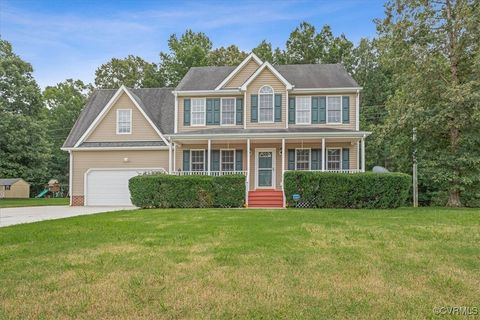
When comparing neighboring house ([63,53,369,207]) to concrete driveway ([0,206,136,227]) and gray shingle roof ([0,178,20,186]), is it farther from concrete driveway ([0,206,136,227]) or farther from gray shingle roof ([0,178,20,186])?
gray shingle roof ([0,178,20,186])

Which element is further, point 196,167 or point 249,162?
point 196,167

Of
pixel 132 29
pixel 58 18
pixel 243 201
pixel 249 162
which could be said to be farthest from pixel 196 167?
pixel 58 18

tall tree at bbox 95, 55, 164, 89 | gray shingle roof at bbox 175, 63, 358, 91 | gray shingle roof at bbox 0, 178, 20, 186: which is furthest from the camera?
gray shingle roof at bbox 0, 178, 20, 186

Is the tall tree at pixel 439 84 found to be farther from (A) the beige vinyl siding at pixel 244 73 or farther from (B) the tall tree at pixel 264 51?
(B) the tall tree at pixel 264 51

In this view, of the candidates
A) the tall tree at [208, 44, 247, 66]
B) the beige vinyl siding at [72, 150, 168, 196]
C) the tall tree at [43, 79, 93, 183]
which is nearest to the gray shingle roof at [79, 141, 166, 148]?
the beige vinyl siding at [72, 150, 168, 196]

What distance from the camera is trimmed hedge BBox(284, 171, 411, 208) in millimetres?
15297

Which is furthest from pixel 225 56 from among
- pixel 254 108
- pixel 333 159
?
pixel 333 159

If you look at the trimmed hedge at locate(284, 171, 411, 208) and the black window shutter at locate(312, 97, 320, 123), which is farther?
the black window shutter at locate(312, 97, 320, 123)

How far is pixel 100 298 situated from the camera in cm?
396

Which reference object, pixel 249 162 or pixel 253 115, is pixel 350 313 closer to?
pixel 249 162

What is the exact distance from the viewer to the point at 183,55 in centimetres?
3209

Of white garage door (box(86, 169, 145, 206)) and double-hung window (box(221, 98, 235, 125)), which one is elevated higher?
double-hung window (box(221, 98, 235, 125))

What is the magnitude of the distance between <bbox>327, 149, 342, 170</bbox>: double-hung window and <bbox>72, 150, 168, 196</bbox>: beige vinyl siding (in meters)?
8.41

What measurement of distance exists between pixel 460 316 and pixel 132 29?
16.7 metres
